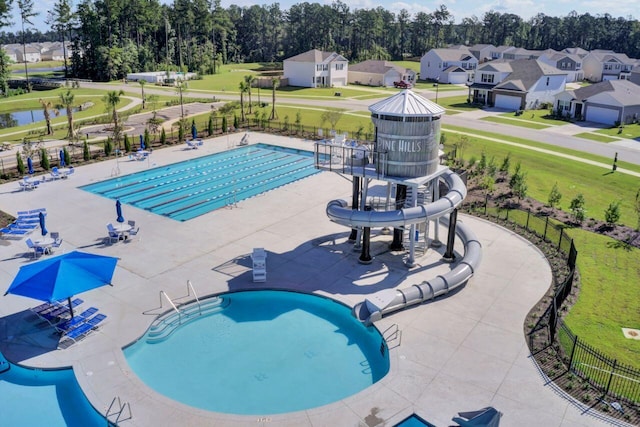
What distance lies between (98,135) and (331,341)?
4003 centimetres

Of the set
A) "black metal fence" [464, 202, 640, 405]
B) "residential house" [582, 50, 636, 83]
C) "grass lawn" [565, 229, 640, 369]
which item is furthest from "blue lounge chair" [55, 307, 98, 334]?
"residential house" [582, 50, 636, 83]

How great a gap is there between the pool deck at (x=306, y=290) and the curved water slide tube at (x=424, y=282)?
52 centimetres

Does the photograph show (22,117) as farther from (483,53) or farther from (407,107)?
(483,53)

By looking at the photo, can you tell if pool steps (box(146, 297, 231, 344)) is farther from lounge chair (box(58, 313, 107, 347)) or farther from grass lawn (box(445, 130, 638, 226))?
grass lawn (box(445, 130, 638, 226))

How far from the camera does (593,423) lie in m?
13.9

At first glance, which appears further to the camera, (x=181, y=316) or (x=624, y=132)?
(x=624, y=132)

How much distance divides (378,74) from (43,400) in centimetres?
8453

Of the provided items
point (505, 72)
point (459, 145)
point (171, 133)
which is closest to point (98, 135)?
point (171, 133)

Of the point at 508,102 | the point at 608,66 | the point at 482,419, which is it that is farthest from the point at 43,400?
the point at 608,66

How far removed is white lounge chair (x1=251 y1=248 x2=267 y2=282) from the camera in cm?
2120

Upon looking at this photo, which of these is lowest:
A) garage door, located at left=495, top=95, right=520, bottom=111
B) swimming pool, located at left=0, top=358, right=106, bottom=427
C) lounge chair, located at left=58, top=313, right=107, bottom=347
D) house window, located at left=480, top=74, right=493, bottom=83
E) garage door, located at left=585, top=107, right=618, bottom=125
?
swimming pool, located at left=0, top=358, right=106, bottom=427

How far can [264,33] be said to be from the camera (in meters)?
140

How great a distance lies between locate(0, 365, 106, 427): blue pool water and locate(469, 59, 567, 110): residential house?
67947 mm

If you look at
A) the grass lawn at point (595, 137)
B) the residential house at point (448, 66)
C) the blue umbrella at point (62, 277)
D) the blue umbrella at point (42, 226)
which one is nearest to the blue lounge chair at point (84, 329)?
the blue umbrella at point (62, 277)
